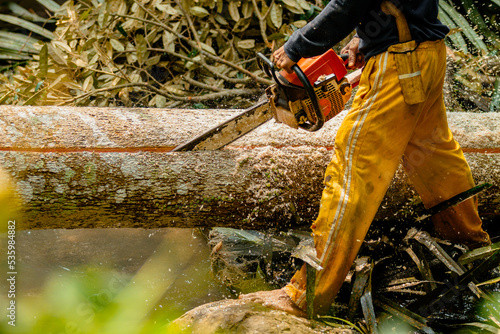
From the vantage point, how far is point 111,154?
2.01m

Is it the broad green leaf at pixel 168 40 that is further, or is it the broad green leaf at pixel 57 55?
the broad green leaf at pixel 168 40

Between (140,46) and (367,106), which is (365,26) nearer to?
(367,106)

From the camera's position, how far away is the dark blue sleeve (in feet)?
5.13

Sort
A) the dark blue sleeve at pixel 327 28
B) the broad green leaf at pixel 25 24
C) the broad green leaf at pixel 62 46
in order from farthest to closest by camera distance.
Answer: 1. the broad green leaf at pixel 25 24
2. the broad green leaf at pixel 62 46
3. the dark blue sleeve at pixel 327 28

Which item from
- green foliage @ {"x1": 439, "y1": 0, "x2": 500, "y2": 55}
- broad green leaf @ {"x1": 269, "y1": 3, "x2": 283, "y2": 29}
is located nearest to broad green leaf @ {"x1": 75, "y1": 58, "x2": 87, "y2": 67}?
broad green leaf @ {"x1": 269, "y1": 3, "x2": 283, "y2": 29}

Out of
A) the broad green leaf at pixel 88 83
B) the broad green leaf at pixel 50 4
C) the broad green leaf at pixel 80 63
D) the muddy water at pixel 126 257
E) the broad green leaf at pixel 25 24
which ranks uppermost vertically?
the broad green leaf at pixel 50 4

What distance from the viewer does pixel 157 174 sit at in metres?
1.99

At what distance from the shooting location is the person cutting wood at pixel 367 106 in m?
1.61

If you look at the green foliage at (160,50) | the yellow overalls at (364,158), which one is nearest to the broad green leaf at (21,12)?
the green foliage at (160,50)

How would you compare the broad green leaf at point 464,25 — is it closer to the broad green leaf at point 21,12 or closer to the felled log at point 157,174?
the felled log at point 157,174

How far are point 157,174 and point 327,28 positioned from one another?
1083 mm

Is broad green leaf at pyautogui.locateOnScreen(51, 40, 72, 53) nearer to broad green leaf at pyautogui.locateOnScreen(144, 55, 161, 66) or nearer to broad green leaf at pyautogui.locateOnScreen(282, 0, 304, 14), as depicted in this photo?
broad green leaf at pyautogui.locateOnScreen(144, 55, 161, 66)

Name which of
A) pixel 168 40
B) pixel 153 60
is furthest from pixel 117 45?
pixel 168 40

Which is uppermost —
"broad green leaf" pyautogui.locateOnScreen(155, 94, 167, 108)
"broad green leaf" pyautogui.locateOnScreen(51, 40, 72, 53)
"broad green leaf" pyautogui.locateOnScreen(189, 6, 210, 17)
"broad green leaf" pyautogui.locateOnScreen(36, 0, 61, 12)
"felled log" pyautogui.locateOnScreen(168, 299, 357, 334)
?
"broad green leaf" pyautogui.locateOnScreen(189, 6, 210, 17)
